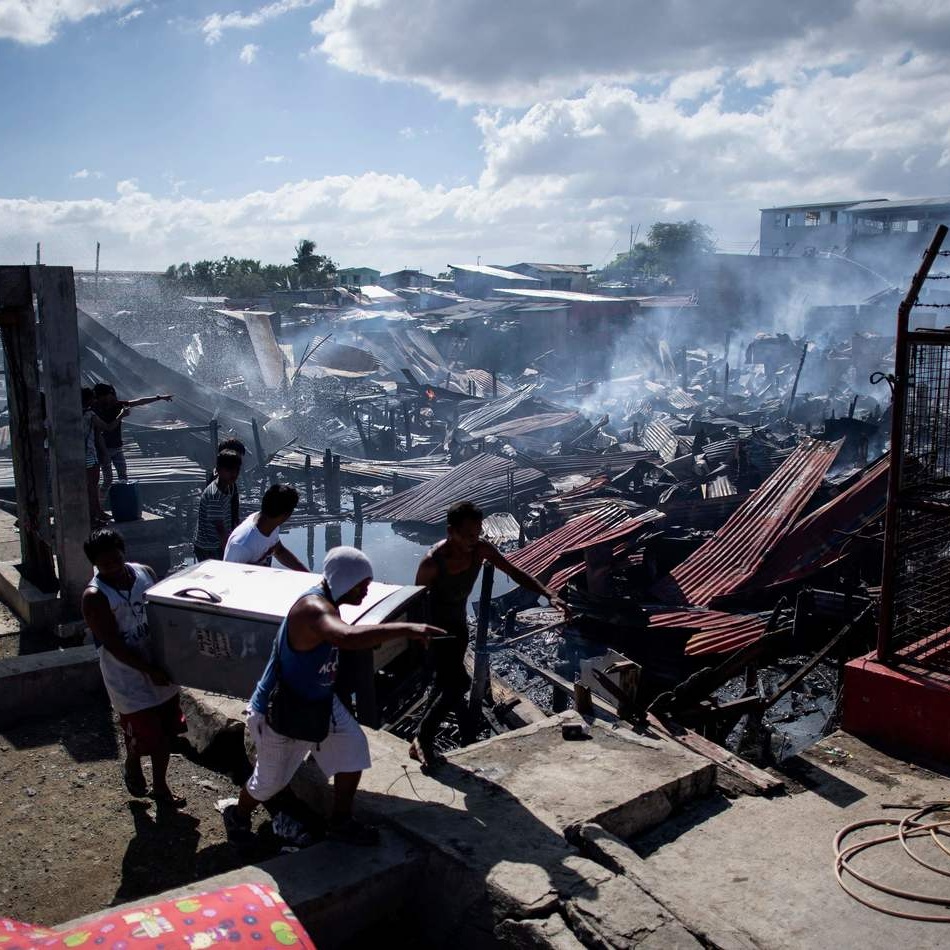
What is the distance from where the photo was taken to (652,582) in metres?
11.7

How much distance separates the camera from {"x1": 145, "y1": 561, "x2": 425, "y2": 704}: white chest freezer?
405 cm

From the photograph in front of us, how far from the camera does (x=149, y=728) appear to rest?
14.2 feet

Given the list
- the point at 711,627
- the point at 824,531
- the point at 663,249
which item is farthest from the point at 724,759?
the point at 663,249

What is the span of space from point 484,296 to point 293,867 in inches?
1767

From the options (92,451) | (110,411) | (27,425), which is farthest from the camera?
(110,411)

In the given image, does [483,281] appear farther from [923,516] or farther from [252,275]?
[923,516]

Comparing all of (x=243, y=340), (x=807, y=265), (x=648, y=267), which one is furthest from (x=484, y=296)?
(x=648, y=267)

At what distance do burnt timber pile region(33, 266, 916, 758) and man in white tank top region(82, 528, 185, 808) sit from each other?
7.63 feet

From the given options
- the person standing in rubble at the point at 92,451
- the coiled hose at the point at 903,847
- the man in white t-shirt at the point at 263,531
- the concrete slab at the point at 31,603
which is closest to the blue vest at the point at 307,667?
the man in white t-shirt at the point at 263,531

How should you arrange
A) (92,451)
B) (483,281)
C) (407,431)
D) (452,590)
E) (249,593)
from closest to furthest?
1. (249,593)
2. (452,590)
3. (92,451)
4. (407,431)
5. (483,281)

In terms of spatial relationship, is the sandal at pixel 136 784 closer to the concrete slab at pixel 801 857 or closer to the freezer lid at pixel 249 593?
the freezer lid at pixel 249 593

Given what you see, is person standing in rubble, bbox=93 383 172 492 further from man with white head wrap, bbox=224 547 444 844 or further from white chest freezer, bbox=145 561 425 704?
man with white head wrap, bbox=224 547 444 844

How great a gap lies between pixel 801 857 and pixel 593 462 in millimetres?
14244

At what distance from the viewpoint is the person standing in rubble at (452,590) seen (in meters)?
4.61
